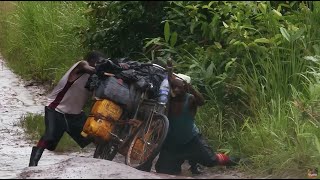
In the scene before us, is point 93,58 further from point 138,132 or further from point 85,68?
point 138,132

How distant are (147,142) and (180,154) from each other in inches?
19.2

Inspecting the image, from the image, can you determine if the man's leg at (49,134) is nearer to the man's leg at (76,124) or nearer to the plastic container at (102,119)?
the man's leg at (76,124)

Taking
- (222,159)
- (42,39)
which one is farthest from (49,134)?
(42,39)

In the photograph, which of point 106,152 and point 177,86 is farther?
point 106,152

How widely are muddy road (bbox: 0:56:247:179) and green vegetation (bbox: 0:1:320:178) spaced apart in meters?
0.57

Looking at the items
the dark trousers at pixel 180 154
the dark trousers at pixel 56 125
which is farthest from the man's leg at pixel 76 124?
the dark trousers at pixel 180 154

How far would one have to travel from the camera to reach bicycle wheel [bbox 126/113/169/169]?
6.45 metres

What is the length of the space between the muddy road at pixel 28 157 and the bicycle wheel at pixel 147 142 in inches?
11.2

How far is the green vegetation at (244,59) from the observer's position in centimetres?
679

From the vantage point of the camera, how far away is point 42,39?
44.9 ft

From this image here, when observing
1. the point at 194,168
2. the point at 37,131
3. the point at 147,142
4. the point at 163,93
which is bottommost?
the point at 37,131

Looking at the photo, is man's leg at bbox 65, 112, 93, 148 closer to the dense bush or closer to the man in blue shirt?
the man in blue shirt

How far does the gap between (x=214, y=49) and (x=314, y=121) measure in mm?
2037

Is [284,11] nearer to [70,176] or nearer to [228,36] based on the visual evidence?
[228,36]
